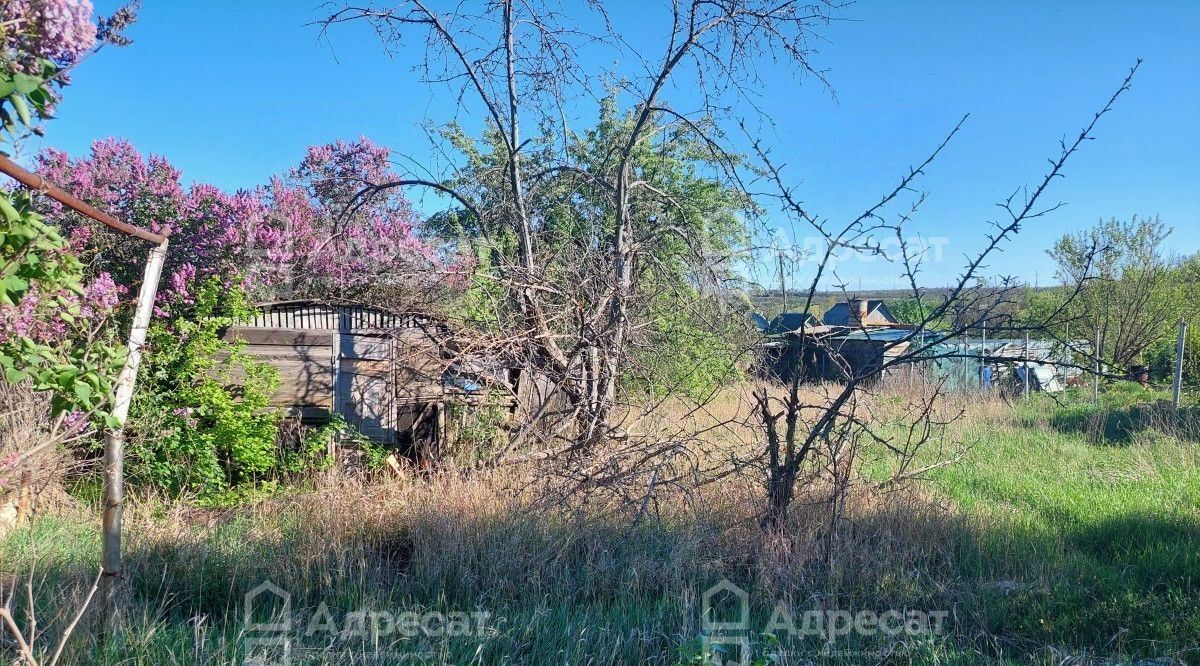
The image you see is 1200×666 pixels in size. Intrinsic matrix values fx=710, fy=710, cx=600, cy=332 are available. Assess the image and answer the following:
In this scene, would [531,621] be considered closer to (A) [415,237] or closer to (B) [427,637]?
(B) [427,637]

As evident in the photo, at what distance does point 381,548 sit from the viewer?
4.35m

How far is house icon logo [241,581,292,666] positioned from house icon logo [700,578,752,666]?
66.3 inches

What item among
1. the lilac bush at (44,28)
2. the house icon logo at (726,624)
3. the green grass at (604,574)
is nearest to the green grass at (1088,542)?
the green grass at (604,574)

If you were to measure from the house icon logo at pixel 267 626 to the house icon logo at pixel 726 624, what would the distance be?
5.52 feet

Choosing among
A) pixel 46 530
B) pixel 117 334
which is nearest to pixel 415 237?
pixel 117 334

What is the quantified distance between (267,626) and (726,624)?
2097 mm

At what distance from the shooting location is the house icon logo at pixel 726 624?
2.82 metres

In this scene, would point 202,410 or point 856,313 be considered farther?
point 202,410

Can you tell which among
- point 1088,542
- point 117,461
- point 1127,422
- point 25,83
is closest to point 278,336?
point 117,461

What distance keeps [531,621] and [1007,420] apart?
9.12 m

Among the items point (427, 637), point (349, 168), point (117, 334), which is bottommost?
point (427, 637)

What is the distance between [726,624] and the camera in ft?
11.0

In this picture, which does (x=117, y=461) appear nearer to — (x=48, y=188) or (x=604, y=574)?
(x=48, y=188)

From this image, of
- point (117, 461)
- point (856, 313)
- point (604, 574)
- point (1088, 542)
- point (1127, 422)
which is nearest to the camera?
point (117, 461)
